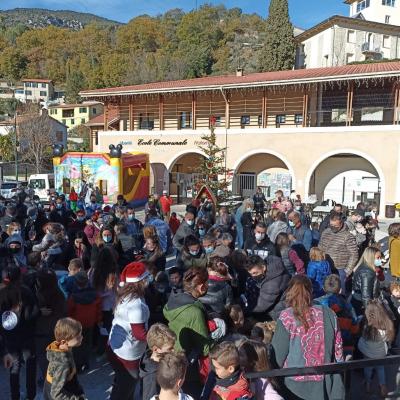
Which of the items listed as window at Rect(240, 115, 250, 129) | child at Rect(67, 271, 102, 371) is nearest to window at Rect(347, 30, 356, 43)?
window at Rect(240, 115, 250, 129)

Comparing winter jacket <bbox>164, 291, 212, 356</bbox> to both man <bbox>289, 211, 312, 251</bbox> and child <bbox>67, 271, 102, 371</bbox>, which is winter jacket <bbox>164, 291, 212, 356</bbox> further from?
man <bbox>289, 211, 312, 251</bbox>

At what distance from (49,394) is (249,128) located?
2320cm

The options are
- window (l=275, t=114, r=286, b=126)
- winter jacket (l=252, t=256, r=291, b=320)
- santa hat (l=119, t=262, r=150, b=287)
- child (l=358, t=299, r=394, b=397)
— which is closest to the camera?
santa hat (l=119, t=262, r=150, b=287)

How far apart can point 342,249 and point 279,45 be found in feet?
144

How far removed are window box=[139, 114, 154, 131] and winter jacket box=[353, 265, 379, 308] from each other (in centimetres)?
2541

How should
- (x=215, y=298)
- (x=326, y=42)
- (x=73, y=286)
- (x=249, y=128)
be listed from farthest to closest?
(x=326, y=42), (x=249, y=128), (x=73, y=286), (x=215, y=298)

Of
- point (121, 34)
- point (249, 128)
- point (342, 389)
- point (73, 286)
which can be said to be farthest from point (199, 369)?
point (121, 34)

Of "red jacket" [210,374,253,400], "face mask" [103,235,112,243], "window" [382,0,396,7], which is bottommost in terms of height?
"red jacket" [210,374,253,400]

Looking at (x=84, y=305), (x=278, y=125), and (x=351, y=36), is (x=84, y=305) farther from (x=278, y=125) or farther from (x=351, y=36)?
(x=351, y=36)

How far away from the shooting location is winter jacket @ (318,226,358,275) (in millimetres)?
6754

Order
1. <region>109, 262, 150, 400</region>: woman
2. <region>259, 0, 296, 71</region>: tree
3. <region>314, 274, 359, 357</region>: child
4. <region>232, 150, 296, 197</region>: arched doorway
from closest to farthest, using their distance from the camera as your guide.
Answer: <region>109, 262, 150, 400</region>: woman → <region>314, 274, 359, 357</region>: child → <region>232, 150, 296, 197</region>: arched doorway → <region>259, 0, 296, 71</region>: tree

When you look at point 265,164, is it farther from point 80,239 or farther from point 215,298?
point 215,298

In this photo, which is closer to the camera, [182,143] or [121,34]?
[182,143]

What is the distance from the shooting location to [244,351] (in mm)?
3305
